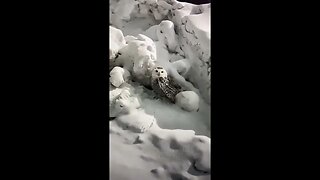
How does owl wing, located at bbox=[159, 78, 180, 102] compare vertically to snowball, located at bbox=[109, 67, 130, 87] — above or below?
below

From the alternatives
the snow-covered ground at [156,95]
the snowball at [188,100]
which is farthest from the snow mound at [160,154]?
the snowball at [188,100]

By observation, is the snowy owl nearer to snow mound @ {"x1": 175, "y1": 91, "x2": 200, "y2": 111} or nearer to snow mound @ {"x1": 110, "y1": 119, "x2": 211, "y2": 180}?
snow mound @ {"x1": 175, "y1": 91, "x2": 200, "y2": 111}

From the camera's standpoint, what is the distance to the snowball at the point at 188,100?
1.30 metres

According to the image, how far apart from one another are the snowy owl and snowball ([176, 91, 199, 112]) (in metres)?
0.03

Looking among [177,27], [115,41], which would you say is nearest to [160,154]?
[115,41]

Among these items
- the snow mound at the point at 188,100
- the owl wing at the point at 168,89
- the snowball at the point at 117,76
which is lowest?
the snow mound at the point at 188,100

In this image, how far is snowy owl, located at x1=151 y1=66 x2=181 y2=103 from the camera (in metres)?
1.33

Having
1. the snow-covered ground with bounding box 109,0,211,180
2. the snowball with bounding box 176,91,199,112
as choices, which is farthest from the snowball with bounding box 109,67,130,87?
the snowball with bounding box 176,91,199,112

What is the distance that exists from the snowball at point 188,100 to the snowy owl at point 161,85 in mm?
26

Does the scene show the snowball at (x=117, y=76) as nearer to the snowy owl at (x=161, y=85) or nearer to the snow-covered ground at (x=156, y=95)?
the snow-covered ground at (x=156, y=95)
